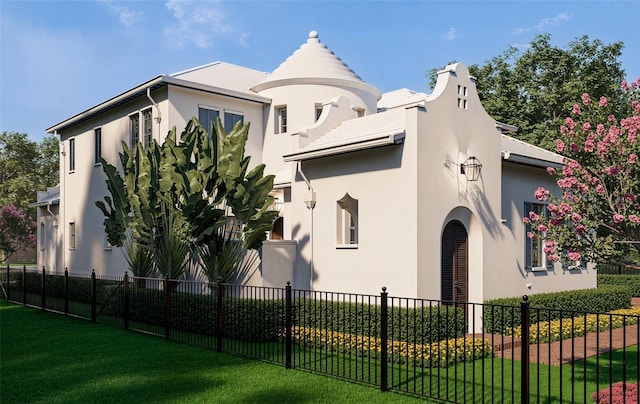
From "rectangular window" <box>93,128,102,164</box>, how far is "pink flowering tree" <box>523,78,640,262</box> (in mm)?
18724

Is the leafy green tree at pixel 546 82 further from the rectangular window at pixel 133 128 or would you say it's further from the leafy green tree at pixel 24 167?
the leafy green tree at pixel 24 167

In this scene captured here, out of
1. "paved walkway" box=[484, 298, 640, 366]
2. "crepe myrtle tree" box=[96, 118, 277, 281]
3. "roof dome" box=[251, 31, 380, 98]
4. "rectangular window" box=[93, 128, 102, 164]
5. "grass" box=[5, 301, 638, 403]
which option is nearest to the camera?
"grass" box=[5, 301, 638, 403]

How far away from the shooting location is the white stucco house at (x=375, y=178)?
43.0ft

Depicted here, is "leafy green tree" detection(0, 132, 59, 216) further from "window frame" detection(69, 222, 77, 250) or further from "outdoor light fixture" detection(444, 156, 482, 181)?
"outdoor light fixture" detection(444, 156, 482, 181)

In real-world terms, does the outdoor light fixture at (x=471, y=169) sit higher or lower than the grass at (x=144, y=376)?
higher

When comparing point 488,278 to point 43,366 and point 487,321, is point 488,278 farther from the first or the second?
point 43,366

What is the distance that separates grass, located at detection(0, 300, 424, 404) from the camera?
8.33 m

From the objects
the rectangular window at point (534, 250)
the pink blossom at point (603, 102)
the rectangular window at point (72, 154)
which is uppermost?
the rectangular window at point (72, 154)

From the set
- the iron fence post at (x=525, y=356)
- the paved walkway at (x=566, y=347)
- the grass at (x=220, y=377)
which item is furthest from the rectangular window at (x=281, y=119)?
the iron fence post at (x=525, y=356)

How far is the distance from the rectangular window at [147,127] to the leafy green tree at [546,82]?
20.1 meters

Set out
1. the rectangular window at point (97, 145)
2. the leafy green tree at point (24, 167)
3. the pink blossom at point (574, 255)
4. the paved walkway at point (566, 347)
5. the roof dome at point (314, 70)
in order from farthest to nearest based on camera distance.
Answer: the leafy green tree at point (24, 167) → the rectangular window at point (97, 145) → the roof dome at point (314, 70) → the paved walkway at point (566, 347) → the pink blossom at point (574, 255)

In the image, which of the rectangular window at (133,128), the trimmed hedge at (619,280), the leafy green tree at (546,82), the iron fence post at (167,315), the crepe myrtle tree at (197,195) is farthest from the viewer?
the leafy green tree at (546,82)

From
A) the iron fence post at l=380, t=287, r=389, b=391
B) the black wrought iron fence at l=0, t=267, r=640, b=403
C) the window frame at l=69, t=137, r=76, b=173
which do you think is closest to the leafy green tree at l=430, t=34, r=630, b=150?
the black wrought iron fence at l=0, t=267, r=640, b=403

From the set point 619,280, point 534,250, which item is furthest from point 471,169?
point 619,280
